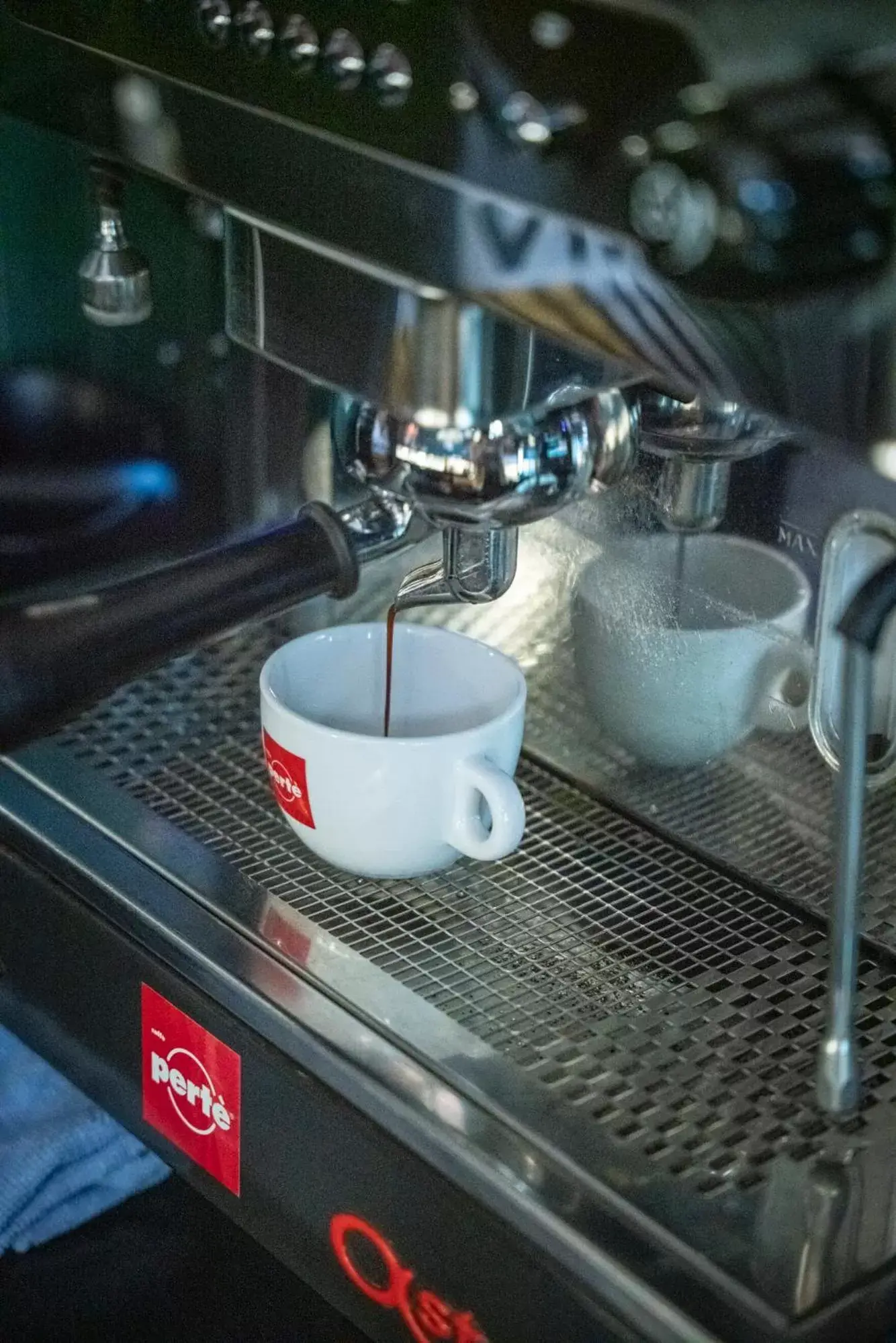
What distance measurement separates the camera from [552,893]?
61cm

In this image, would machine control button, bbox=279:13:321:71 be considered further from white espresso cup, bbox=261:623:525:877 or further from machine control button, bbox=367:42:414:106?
white espresso cup, bbox=261:623:525:877

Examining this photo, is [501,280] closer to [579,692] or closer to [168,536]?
[579,692]

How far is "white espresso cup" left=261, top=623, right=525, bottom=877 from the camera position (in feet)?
1.91

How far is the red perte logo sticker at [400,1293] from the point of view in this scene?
0.50m

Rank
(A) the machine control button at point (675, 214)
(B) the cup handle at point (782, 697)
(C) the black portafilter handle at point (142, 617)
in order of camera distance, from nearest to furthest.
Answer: (A) the machine control button at point (675, 214), (C) the black portafilter handle at point (142, 617), (B) the cup handle at point (782, 697)

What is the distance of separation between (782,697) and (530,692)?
0.13 meters

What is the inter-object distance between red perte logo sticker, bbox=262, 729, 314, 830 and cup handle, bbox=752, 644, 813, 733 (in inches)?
6.1

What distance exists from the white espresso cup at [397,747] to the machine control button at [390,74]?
23 cm

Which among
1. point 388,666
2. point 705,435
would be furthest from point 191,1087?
point 705,435

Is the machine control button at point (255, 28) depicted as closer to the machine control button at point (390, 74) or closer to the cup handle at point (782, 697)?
the machine control button at point (390, 74)

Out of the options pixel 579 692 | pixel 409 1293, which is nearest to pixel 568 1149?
pixel 409 1293

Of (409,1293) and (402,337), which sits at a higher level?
(402,337)

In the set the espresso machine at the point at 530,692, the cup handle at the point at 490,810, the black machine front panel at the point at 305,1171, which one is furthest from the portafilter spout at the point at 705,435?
the black machine front panel at the point at 305,1171

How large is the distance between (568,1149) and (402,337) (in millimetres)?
Answer: 224
